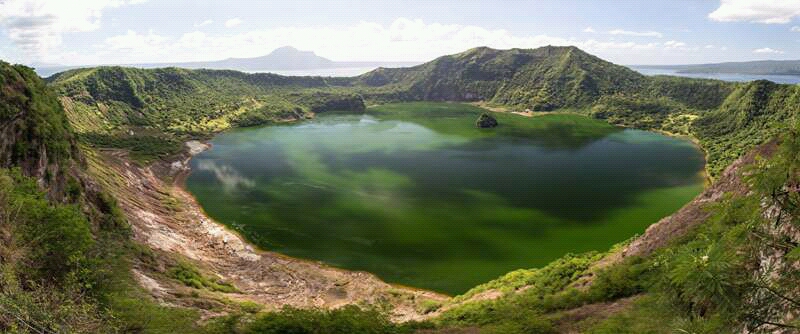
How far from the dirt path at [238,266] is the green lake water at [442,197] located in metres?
2.88

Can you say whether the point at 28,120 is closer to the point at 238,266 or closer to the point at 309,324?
the point at 238,266

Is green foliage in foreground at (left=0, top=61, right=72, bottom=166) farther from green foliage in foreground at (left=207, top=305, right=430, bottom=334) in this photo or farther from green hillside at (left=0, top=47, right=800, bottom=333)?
green foliage in foreground at (left=207, top=305, right=430, bottom=334)

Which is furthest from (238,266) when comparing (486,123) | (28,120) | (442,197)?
(486,123)

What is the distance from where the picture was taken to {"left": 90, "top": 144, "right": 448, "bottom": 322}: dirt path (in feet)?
152

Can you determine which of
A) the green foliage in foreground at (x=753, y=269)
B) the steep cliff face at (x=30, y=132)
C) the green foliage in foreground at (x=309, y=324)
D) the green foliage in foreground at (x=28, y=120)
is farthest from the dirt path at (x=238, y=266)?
the green foliage in foreground at (x=753, y=269)

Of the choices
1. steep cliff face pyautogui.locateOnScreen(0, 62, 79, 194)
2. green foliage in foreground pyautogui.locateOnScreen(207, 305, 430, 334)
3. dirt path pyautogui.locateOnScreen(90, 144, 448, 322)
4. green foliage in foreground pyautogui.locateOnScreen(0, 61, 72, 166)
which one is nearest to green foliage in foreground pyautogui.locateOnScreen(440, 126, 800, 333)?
green foliage in foreground pyautogui.locateOnScreen(207, 305, 430, 334)

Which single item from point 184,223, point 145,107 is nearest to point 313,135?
point 145,107

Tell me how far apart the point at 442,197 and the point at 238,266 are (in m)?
41.0

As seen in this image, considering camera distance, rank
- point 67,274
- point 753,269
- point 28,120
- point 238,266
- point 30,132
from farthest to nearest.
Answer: point 238,266, point 28,120, point 30,132, point 67,274, point 753,269

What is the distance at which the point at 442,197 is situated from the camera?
83.1m

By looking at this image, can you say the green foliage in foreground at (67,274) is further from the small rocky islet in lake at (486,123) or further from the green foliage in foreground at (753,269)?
the small rocky islet in lake at (486,123)

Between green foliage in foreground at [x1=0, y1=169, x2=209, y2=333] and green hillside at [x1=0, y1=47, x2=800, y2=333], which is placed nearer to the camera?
green hillside at [x1=0, y1=47, x2=800, y2=333]

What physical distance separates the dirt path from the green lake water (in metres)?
2.88

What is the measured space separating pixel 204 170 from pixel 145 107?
101268 mm
